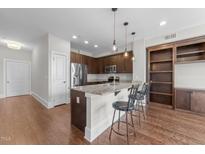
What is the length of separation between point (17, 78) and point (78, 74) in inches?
157

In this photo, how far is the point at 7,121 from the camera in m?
2.76

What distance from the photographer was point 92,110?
2.06 metres

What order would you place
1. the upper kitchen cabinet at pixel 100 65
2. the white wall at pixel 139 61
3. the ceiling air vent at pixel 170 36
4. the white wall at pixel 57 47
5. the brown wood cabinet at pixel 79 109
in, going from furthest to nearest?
the upper kitchen cabinet at pixel 100 65, the white wall at pixel 139 61, the white wall at pixel 57 47, the ceiling air vent at pixel 170 36, the brown wood cabinet at pixel 79 109

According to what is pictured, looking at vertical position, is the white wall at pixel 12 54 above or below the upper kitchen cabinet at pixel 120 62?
above

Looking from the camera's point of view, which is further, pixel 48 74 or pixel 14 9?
pixel 48 74

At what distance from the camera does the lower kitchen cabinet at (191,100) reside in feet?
10.5

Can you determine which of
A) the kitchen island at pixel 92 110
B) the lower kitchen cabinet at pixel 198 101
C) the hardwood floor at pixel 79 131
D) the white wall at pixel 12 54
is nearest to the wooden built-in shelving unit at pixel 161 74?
the lower kitchen cabinet at pixel 198 101

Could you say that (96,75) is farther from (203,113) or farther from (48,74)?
(203,113)

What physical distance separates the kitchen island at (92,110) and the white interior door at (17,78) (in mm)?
5434

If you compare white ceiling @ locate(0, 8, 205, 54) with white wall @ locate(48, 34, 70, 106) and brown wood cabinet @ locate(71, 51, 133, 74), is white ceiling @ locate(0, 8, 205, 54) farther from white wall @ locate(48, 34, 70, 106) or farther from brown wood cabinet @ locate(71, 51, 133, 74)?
brown wood cabinet @ locate(71, 51, 133, 74)

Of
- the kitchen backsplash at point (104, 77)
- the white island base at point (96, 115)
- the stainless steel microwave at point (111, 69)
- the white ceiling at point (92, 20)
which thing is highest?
the white ceiling at point (92, 20)

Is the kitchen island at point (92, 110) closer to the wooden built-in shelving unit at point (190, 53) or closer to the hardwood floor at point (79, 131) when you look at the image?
the hardwood floor at point (79, 131)
